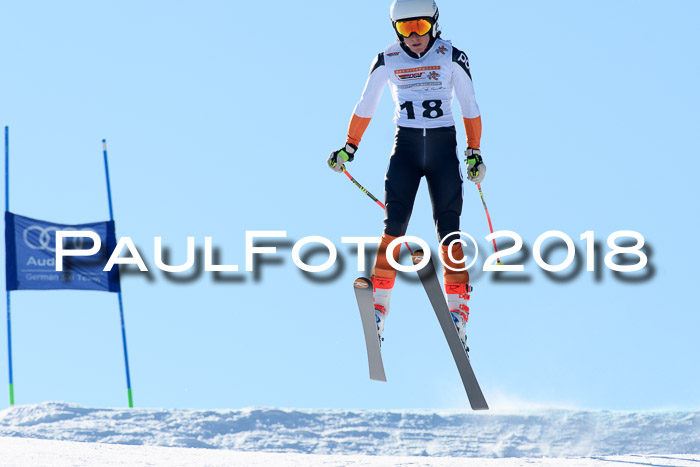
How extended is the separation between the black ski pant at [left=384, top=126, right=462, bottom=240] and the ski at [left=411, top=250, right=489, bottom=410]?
0.44m

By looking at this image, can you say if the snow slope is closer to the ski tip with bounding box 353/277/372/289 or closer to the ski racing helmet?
the ski tip with bounding box 353/277/372/289

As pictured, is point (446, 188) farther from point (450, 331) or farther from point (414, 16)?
point (414, 16)

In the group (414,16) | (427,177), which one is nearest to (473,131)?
(427,177)

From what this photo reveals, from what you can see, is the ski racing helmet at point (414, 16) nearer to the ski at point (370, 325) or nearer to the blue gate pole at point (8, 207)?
the ski at point (370, 325)

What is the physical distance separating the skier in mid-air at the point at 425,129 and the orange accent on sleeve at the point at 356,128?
1.12 ft

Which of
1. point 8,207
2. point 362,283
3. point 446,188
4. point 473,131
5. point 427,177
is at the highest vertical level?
Result: point 8,207

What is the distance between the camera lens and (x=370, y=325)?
917 cm

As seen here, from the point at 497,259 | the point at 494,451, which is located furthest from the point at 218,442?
the point at 497,259

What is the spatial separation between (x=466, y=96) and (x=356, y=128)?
1129 mm

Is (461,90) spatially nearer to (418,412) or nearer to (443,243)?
(443,243)

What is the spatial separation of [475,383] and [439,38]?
3.35 metres

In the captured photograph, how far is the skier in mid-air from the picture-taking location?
9055 mm

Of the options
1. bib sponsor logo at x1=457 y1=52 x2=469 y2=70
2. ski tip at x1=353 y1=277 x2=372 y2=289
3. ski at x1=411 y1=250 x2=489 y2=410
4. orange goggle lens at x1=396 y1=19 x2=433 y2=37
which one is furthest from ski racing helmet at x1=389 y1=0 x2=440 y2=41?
ski tip at x1=353 y1=277 x2=372 y2=289

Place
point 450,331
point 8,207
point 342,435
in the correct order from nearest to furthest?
1. point 450,331
2. point 8,207
3. point 342,435
